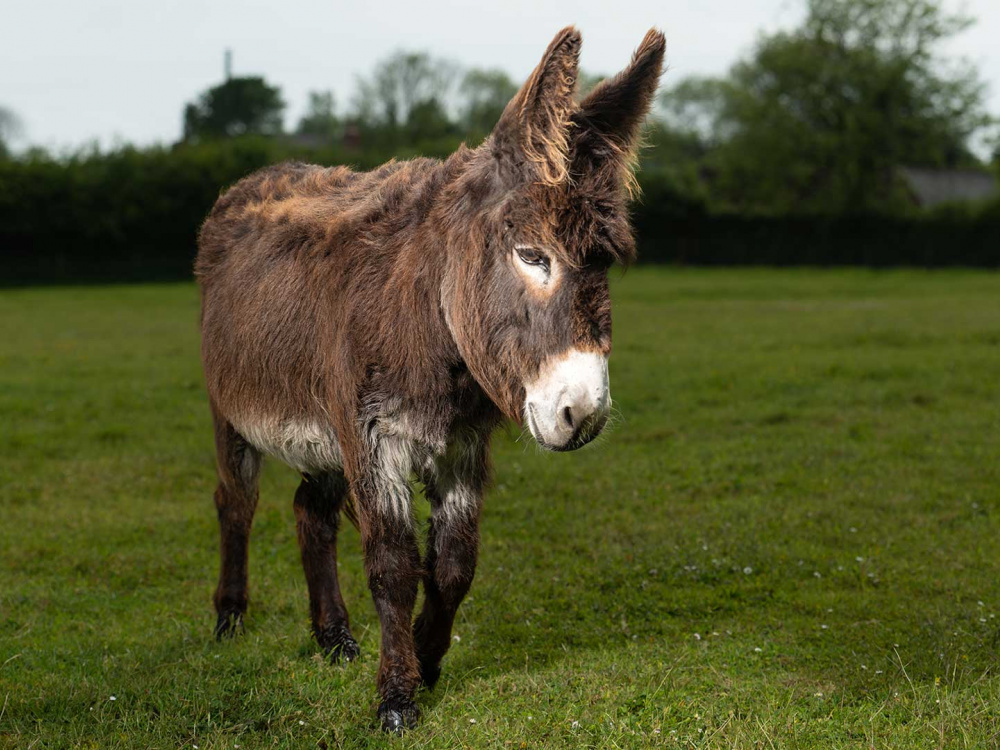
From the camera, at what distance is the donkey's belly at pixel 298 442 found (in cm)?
471

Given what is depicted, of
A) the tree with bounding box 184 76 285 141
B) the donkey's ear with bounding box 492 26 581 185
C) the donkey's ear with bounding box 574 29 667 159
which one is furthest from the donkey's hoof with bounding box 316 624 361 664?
the tree with bounding box 184 76 285 141

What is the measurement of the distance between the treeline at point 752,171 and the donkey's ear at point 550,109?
1487 inches

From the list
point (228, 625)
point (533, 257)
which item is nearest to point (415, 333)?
point (533, 257)

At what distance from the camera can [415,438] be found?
4191mm

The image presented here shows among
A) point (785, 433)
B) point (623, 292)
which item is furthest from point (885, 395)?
point (623, 292)

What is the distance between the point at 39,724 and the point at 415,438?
208cm

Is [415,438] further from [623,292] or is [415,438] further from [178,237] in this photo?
[178,237]

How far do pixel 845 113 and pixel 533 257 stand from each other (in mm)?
53520

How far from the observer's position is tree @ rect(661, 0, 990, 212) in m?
51.8

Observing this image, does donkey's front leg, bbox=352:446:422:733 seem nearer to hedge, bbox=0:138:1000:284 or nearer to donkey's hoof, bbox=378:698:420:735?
donkey's hoof, bbox=378:698:420:735

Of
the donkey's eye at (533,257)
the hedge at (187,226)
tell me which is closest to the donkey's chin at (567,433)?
the donkey's eye at (533,257)

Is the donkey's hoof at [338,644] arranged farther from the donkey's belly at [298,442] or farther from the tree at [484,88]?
the tree at [484,88]

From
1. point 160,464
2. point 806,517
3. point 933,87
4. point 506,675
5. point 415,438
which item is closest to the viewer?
point 415,438

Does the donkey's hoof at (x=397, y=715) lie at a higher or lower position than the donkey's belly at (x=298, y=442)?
lower
